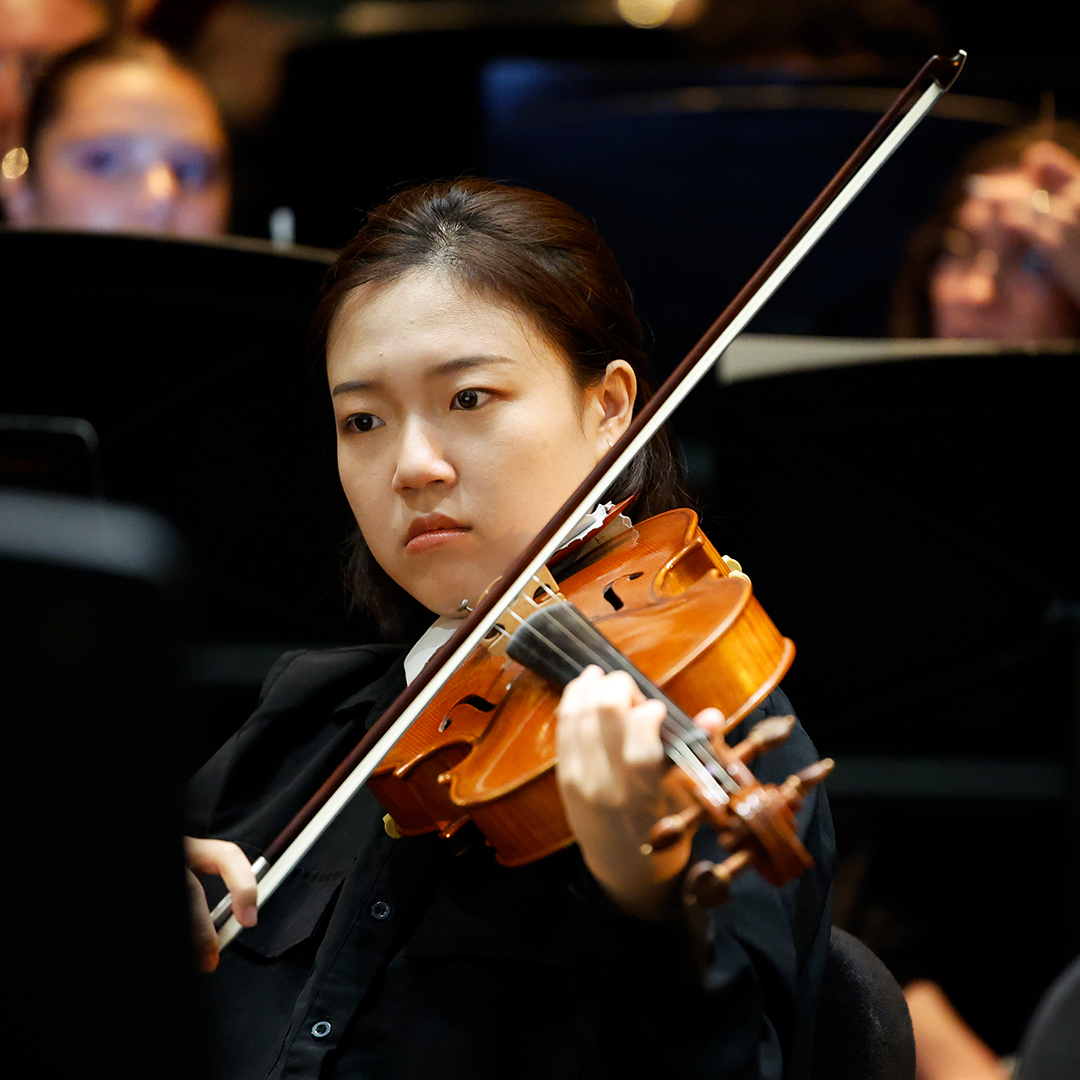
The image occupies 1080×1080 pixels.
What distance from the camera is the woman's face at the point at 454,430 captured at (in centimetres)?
90

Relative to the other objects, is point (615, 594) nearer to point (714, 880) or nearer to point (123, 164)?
point (714, 880)

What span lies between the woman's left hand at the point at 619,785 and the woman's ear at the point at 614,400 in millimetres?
302

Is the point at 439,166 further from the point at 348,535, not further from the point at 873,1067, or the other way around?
the point at 873,1067

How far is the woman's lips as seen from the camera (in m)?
0.91

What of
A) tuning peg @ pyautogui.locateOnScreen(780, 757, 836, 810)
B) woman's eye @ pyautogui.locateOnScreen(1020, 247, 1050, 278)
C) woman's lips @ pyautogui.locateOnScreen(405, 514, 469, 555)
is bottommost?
woman's eye @ pyautogui.locateOnScreen(1020, 247, 1050, 278)

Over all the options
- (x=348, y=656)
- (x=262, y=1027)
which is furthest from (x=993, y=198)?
(x=262, y=1027)

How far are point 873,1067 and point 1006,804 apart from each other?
841mm

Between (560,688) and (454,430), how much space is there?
0.20 m

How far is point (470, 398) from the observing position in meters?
0.91

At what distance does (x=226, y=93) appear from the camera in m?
2.24

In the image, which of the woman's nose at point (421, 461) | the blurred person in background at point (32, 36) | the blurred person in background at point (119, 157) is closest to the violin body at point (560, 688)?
the woman's nose at point (421, 461)

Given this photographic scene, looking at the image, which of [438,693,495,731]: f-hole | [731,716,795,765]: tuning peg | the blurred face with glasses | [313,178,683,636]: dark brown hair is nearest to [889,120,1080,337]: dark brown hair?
the blurred face with glasses

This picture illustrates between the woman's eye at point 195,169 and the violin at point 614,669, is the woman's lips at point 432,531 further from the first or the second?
the woman's eye at point 195,169

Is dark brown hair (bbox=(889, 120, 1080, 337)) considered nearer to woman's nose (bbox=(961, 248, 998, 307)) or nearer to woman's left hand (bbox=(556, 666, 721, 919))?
woman's nose (bbox=(961, 248, 998, 307))
